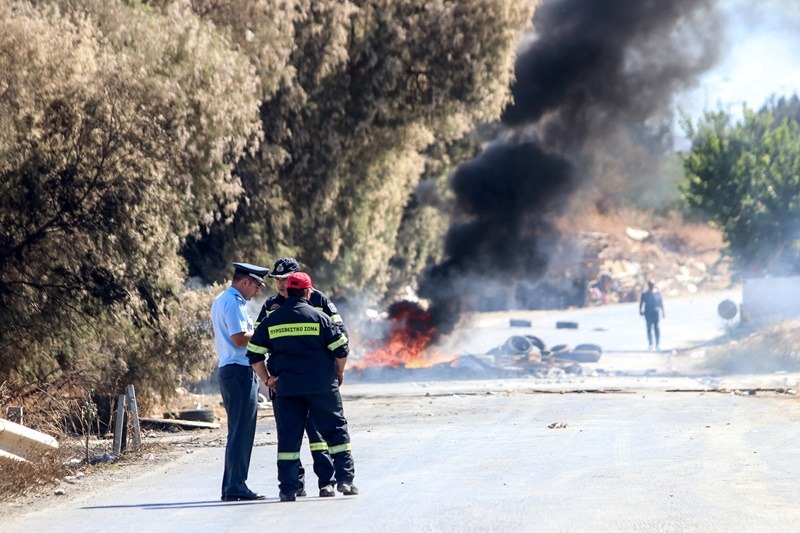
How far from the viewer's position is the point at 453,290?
126ft

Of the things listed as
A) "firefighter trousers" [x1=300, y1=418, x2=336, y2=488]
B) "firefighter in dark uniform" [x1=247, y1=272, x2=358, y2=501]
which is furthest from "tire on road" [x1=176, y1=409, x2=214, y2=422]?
"firefighter in dark uniform" [x1=247, y1=272, x2=358, y2=501]

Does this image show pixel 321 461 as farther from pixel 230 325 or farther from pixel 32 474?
pixel 32 474

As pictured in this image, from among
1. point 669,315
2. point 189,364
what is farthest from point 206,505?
point 669,315

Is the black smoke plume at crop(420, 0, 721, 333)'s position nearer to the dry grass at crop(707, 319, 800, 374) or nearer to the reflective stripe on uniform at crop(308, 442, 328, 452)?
the dry grass at crop(707, 319, 800, 374)

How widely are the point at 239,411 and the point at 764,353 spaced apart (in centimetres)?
2152

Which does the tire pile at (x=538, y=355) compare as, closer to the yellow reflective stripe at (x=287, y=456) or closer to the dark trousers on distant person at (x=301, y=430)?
the dark trousers on distant person at (x=301, y=430)

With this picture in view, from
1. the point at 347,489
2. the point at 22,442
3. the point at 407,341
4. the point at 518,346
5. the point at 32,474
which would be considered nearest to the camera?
the point at 347,489

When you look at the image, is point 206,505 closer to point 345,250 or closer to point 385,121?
point 385,121

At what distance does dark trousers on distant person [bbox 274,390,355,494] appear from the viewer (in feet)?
29.7

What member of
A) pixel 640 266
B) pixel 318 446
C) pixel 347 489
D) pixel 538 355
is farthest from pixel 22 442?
pixel 640 266

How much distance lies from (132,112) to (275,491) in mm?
6588

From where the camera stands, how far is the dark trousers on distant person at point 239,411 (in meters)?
9.28

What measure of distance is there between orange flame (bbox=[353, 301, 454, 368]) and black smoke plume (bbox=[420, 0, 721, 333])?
730 millimetres

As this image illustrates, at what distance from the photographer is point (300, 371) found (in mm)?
9031
